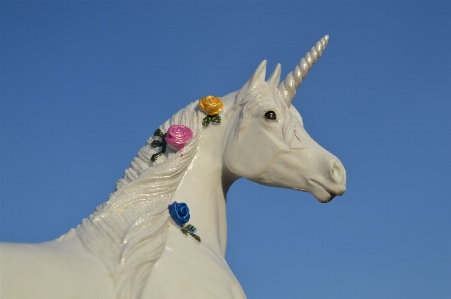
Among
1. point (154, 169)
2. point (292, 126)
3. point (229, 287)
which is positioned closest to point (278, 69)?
point (292, 126)

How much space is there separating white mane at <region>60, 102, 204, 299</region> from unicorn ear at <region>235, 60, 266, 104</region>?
1.34 feet

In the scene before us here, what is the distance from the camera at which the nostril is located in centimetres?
391

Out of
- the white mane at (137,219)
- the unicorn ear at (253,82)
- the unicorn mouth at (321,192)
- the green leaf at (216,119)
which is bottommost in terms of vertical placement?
the white mane at (137,219)

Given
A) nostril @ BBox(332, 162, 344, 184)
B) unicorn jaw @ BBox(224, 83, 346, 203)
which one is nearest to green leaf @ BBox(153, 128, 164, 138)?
unicorn jaw @ BBox(224, 83, 346, 203)

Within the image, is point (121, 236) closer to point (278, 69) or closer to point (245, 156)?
point (245, 156)

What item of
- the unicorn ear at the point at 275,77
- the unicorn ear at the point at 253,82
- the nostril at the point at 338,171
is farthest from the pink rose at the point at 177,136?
the nostril at the point at 338,171

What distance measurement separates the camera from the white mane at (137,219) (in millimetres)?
3139

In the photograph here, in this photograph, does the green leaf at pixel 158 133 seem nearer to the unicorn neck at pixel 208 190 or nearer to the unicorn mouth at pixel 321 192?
the unicorn neck at pixel 208 190

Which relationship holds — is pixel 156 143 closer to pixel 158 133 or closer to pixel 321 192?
pixel 158 133

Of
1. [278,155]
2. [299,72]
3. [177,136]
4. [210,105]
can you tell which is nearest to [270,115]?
[278,155]

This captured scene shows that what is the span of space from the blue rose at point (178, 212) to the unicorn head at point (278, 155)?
1.70ft

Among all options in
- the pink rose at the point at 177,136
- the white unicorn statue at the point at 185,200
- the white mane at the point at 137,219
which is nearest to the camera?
the white unicorn statue at the point at 185,200

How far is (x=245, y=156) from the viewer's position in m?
3.96

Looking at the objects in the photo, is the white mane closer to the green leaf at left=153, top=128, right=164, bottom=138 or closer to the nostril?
the green leaf at left=153, top=128, right=164, bottom=138
